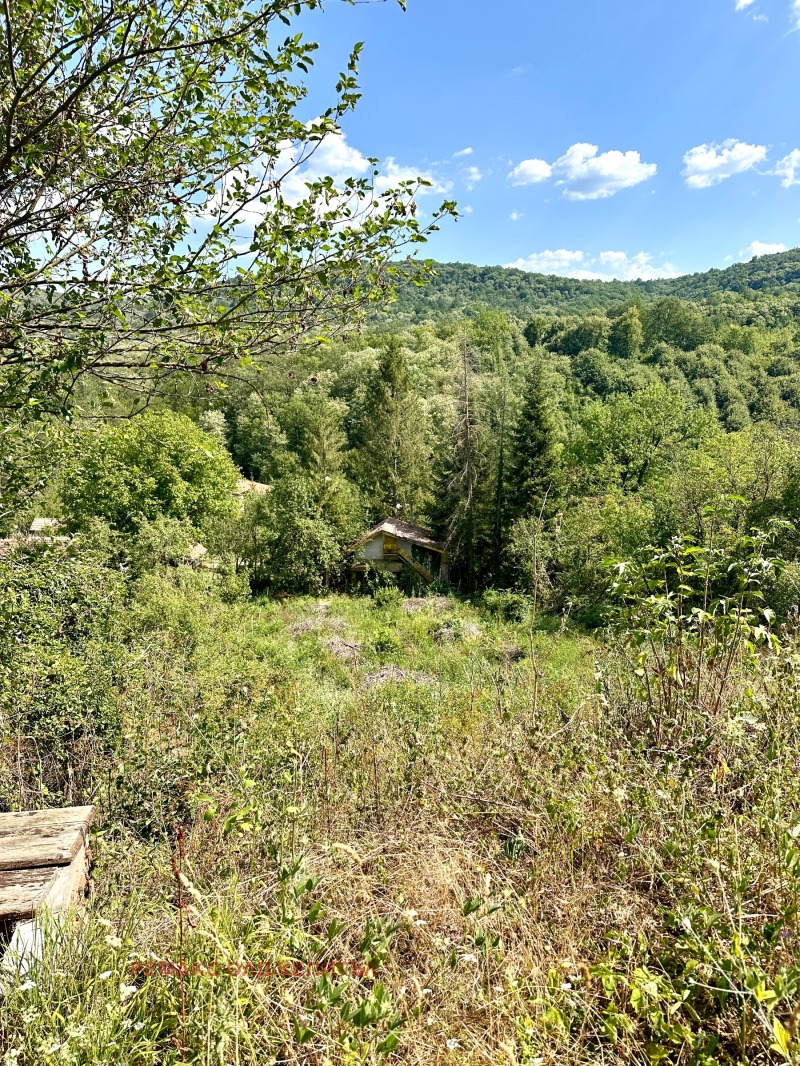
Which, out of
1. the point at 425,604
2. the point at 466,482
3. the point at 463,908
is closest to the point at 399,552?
the point at 466,482

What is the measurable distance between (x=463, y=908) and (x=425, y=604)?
1802 cm

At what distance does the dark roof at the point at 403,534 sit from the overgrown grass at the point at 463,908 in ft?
65.3

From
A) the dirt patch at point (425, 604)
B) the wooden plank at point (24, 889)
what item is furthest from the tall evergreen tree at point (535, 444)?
the wooden plank at point (24, 889)

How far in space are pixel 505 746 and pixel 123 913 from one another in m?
2.24

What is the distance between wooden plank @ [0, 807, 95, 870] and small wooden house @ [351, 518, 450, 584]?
807 inches

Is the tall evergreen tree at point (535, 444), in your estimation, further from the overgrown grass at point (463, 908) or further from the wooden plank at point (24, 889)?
the wooden plank at point (24, 889)

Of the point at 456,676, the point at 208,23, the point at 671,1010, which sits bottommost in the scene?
the point at 456,676

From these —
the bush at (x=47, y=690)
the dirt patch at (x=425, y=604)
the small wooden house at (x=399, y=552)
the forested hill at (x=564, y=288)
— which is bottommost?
the dirt patch at (x=425, y=604)

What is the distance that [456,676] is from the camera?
41.2 ft

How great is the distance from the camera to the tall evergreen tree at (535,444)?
861 inches

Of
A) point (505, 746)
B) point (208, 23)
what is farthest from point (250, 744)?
point (208, 23)

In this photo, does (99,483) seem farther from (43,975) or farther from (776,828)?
(776,828)

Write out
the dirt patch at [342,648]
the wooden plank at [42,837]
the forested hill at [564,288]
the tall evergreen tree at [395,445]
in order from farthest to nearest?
1. the forested hill at [564,288]
2. the tall evergreen tree at [395,445]
3. the dirt patch at [342,648]
4. the wooden plank at [42,837]

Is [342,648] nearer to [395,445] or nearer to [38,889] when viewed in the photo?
[38,889]
